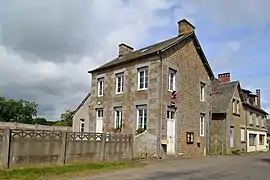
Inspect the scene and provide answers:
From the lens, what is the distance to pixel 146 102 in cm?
2192

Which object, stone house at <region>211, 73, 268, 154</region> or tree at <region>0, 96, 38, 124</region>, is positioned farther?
tree at <region>0, 96, 38, 124</region>

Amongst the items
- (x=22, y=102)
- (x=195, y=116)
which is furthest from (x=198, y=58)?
(x=22, y=102)

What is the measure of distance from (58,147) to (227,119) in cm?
2072

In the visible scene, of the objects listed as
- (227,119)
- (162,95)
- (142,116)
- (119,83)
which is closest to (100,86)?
(119,83)

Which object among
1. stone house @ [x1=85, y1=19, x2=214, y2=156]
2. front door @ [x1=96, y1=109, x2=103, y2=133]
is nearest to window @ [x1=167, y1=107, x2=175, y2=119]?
stone house @ [x1=85, y1=19, x2=214, y2=156]

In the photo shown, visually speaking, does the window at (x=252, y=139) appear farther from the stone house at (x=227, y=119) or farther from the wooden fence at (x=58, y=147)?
the wooden fence at (x=58, y=147)

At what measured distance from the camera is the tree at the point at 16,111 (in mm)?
56719

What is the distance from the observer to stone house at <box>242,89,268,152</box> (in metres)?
37.5

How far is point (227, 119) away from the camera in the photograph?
30859 mm

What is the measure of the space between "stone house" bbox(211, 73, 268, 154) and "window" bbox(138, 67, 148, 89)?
10166 mm

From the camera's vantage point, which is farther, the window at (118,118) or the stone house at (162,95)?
the window at (118,118)

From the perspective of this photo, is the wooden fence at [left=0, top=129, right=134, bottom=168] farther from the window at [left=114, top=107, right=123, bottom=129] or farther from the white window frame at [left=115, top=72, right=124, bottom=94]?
the white window frame at [left=115, top=72, right=124, bottom=94]

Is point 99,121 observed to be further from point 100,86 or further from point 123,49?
point 123,49

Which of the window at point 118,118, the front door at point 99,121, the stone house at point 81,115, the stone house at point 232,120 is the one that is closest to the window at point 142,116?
the window at point 118,118
